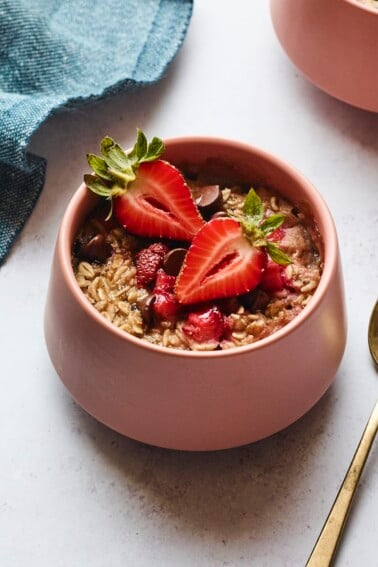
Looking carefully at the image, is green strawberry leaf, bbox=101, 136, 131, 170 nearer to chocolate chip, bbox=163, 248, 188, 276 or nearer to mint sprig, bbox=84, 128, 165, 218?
mint sprig, bbox=84, 128, 165, 218

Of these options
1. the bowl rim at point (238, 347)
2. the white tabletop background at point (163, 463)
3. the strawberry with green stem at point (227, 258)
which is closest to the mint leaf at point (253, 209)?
the strawberry with green stem at point (227, 258)

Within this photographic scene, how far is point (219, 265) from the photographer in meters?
→ 1.25

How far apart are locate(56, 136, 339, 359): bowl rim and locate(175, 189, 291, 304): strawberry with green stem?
0.23ft

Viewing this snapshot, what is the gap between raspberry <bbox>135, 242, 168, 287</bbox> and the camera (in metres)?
1.29

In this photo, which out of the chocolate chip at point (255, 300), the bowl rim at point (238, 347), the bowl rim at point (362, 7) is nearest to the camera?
the bowl rim at point (238, 347)

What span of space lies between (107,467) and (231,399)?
238 millimetres

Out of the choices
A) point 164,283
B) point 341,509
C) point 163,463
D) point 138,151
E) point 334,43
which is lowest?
point 163,463

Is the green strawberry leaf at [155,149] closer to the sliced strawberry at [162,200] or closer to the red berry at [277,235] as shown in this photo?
the sliced strawberry at [162,200]

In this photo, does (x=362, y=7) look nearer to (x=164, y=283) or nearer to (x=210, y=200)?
(x=210, y=200)

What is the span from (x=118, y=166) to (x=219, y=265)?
20cm

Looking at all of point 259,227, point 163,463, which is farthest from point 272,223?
point 163,463

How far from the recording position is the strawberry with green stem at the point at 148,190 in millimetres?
1288

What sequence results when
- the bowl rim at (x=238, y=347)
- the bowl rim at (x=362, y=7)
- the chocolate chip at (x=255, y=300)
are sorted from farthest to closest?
1. the bowl rim at (x=362, y=7)
2. the chocolate chip at (x=255, y=300)
3. the bowl rim at (x=238, y=347)

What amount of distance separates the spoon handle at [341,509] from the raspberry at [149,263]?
0.37 m
